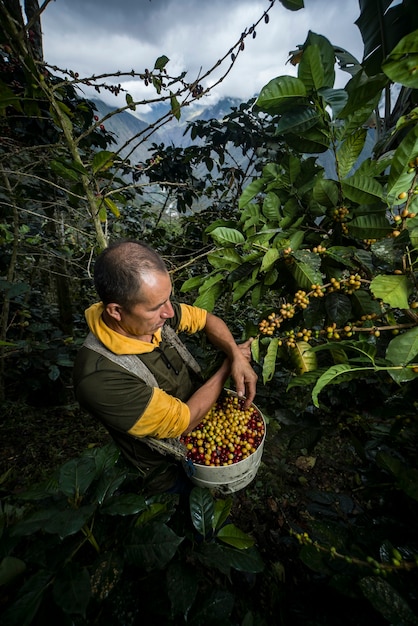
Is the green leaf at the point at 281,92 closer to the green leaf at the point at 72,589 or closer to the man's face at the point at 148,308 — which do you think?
the man's face at the point at 148,308

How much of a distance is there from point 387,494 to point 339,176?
3.98 feet

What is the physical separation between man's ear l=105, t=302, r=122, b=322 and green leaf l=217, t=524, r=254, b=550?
3.29 feet

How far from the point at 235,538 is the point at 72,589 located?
0.58 meters

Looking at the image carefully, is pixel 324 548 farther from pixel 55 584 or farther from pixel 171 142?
pixel 171 142

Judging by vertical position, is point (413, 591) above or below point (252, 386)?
below

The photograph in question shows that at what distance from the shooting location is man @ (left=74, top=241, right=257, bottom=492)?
1.22 metres

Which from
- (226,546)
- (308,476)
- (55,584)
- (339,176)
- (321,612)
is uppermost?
(339,176)

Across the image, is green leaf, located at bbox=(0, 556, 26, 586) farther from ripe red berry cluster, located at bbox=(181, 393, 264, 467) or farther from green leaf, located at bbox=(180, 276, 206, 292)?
green leaf, located at bbox=(180, 276, 206, 292)

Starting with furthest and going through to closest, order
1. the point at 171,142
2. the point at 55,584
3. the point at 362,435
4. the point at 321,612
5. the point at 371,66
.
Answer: the point at 171,142 < the point at 362,435 < the point at 371,66 < the point at 321,612 < the point at 55,584

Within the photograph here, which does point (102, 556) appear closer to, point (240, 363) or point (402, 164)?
point (240, 363)

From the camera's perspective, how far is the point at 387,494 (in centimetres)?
103

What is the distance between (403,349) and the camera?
2.43 ft

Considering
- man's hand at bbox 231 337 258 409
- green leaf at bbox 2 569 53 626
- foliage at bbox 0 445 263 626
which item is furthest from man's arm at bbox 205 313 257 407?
green leaf at bbox 2 569 53 626

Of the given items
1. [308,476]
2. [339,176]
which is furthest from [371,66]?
[308,476]
